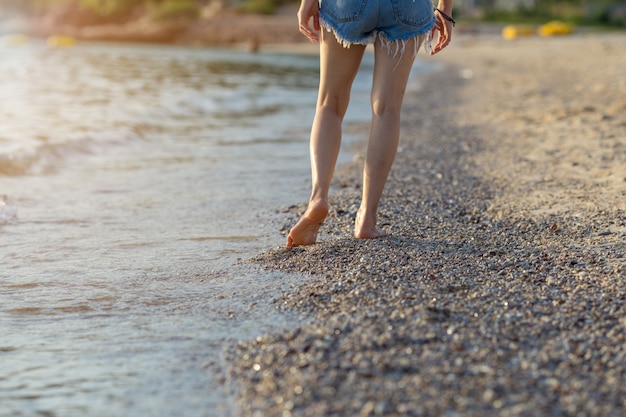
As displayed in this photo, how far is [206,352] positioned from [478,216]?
7.07ft

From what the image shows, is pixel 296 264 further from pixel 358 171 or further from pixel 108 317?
pixel 358 171

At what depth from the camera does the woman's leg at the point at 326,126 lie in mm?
3398

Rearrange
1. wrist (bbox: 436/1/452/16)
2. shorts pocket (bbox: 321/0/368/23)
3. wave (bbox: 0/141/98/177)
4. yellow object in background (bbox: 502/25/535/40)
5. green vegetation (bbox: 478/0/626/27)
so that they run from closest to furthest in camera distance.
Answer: shorts pocket (bbox: 321/0/368/23)
wrist (bbox: 436/1/452/16)
wave (bbox: 0/141/98/177)
yellow object in background (bbox: 502/25/535/40)
green vegetation (bbox: 478/0/626/27)

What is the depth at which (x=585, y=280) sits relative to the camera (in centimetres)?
299

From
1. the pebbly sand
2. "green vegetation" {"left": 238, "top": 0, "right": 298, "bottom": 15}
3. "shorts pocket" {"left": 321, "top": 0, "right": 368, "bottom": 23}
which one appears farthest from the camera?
"green vegetation" {"left": 238, "top": 0, "right": 298, "bottom": 15}

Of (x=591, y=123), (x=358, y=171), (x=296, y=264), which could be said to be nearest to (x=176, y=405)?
(x=296, y=264)

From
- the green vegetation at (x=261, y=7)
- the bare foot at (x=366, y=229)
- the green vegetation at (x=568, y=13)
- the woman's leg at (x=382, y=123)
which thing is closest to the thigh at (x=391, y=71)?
the woman's leg at (x=382, y=123)

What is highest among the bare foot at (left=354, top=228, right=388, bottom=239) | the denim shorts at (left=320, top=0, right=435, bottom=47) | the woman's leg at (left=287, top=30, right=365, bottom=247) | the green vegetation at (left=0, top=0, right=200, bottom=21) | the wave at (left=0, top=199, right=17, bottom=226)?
the denim shorts at (left=320, top=0, right=435, bottom=47)

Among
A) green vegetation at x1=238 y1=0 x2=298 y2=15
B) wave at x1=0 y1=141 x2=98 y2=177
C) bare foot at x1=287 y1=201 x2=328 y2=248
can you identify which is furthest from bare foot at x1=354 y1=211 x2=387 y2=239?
green vegetation at x1=238 y1=0 x2=298 y2=15

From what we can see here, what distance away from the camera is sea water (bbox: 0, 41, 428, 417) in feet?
7.66

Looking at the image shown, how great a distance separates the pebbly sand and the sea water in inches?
8.0

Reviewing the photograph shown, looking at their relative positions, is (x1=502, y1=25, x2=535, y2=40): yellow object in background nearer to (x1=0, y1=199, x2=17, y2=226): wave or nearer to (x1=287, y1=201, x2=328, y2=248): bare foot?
(x1=0, y1=199, x2=17, y2=226): wave

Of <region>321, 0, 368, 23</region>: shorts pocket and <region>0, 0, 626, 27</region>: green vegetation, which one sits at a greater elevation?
<region>321, 0, 368, 23</region>: shorts pocket

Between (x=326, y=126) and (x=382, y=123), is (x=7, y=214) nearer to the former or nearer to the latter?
(x=326, y=126)
